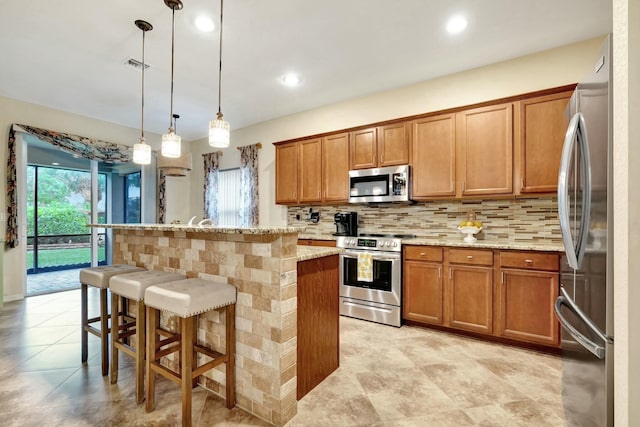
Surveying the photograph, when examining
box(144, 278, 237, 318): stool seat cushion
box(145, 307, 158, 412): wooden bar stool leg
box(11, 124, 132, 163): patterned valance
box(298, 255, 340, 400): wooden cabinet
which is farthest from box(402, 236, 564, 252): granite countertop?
box(11, 124, 132, 163): patterned valance

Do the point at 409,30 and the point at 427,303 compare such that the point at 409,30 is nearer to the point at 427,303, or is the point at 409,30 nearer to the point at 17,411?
the point at 427,303

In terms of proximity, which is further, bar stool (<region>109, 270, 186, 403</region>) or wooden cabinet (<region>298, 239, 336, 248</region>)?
wooden cabinet (<region>298, 239, 336, 248</region>)

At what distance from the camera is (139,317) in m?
1.86

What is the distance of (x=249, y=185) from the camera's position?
5172mm

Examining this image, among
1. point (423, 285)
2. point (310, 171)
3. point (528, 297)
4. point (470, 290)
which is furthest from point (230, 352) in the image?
point (310, 171)

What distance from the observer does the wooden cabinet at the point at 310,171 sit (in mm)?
4172

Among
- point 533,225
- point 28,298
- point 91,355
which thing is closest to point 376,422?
point 91,355

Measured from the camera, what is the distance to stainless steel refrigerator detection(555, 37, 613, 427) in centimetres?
104

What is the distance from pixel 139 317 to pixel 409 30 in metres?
3.18

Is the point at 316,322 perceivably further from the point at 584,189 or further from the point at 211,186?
the point at 211,186

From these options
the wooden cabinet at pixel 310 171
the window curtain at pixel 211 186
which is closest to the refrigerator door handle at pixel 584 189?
the wooden cabinet at pixel 310 171

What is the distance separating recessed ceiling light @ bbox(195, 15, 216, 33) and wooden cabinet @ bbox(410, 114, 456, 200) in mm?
2335

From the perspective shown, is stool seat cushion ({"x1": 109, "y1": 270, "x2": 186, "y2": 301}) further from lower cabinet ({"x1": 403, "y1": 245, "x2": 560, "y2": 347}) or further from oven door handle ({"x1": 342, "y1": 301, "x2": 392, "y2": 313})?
lower cabinet ({"x1": 403, "y1": 245, "x2": 560, "y2": 347})

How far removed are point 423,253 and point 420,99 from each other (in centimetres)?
199
